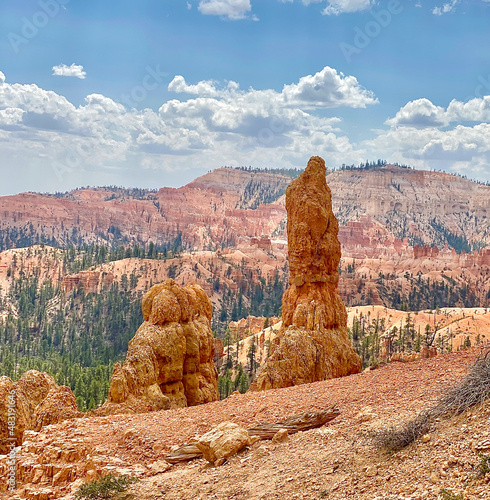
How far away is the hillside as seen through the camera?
9203 mm

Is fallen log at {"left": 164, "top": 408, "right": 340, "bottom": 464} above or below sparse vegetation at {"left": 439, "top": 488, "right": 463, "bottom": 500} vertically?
below

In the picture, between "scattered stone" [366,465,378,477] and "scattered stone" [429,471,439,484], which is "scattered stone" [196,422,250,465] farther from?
"scattered stone" [429,471,439,484]

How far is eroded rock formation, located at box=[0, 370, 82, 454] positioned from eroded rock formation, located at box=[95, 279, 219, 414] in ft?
7.88

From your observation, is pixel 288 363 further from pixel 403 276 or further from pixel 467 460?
pixel 403 276

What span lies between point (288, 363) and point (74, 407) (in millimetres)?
11554

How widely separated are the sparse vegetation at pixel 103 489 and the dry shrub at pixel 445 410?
219 inches

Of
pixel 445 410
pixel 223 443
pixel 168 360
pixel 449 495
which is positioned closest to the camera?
pixel 449 495

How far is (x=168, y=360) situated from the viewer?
30.8 metres

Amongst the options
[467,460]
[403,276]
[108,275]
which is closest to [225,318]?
[108,275]

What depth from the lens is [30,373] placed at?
91.5 ft

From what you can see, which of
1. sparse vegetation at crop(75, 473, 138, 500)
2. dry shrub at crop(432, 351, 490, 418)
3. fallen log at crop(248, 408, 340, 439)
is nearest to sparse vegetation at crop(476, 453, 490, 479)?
dry shrub at crop(432, 351, 490, 418)

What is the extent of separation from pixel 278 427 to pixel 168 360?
56.8ft

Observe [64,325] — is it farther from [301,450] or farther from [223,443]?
[301,450]

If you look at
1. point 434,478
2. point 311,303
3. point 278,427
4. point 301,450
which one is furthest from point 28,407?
point 434,478
